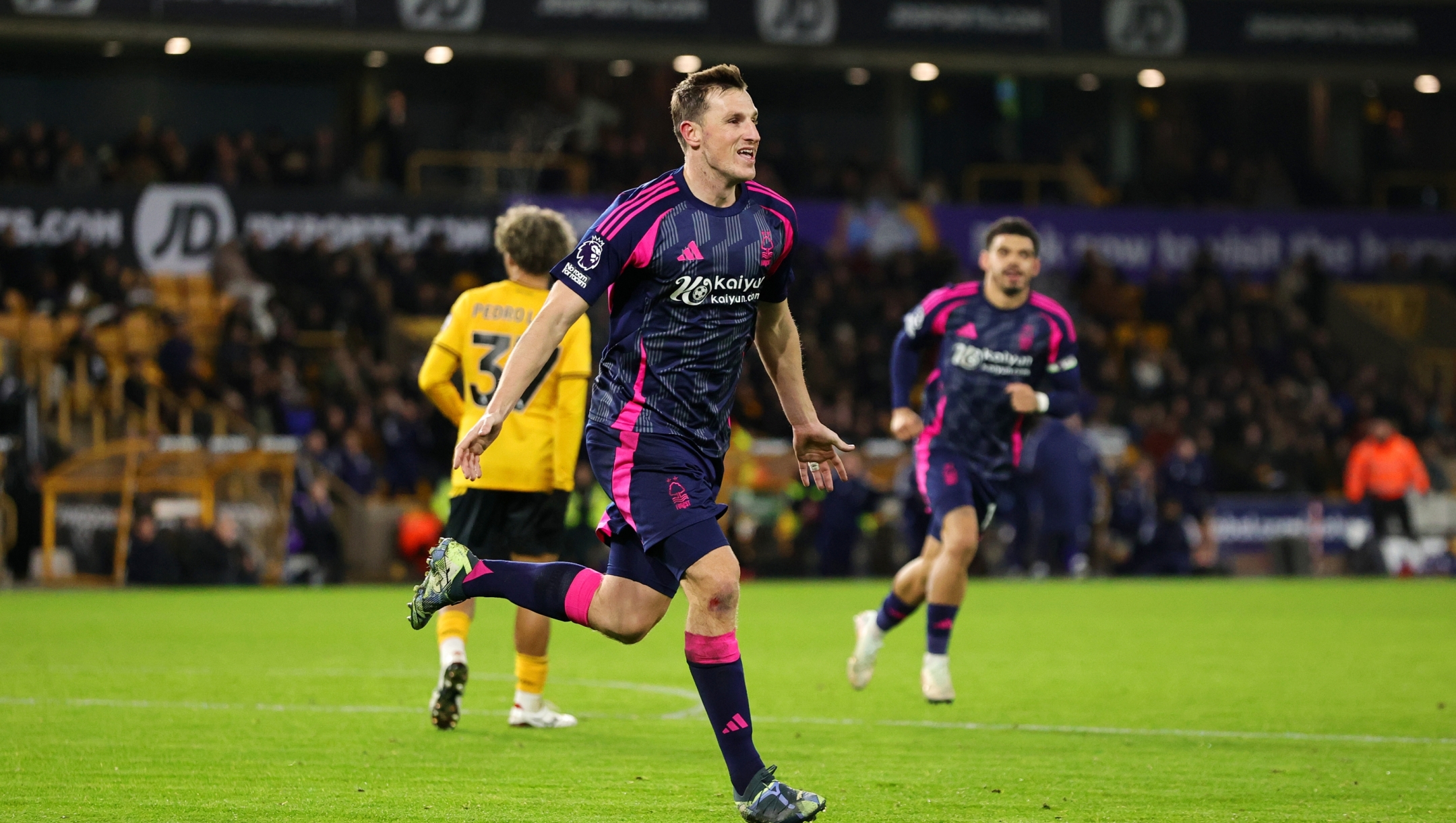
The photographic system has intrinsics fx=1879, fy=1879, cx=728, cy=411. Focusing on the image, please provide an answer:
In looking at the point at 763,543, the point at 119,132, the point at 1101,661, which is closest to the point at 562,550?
the point at 1101,661

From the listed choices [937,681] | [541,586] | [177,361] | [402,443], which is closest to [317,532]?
[402,443]

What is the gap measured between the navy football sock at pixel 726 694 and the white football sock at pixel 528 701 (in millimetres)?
2582

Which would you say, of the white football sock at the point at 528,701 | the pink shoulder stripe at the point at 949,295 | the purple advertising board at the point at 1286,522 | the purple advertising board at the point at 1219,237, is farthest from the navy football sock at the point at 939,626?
the purple advertising board at the point at 1219,237

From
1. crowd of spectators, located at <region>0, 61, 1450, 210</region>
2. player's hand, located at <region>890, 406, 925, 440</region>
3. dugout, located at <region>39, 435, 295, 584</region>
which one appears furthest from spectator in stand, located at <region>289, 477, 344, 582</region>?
player's hand, located at <region>890, 406, 925, 440</region>

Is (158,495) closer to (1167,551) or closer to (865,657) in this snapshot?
(1167,551)

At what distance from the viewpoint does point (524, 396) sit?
8.17 meters

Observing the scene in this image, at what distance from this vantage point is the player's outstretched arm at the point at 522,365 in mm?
5340

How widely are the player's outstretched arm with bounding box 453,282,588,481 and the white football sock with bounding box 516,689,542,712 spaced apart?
9.00 ft

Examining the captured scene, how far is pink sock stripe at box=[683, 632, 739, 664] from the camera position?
557 cm

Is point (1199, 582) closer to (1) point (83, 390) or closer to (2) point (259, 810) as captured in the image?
(1) point (83, 390)

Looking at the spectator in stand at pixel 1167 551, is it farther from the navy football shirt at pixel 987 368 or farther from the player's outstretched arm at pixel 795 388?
the player's outstretched arm at pixel 795 388

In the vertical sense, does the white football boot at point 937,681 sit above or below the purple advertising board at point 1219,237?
below

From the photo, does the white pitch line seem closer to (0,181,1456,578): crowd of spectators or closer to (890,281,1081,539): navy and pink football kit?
(890,281,1081,539): navy and pink football kit

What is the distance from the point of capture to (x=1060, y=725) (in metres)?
8.31
